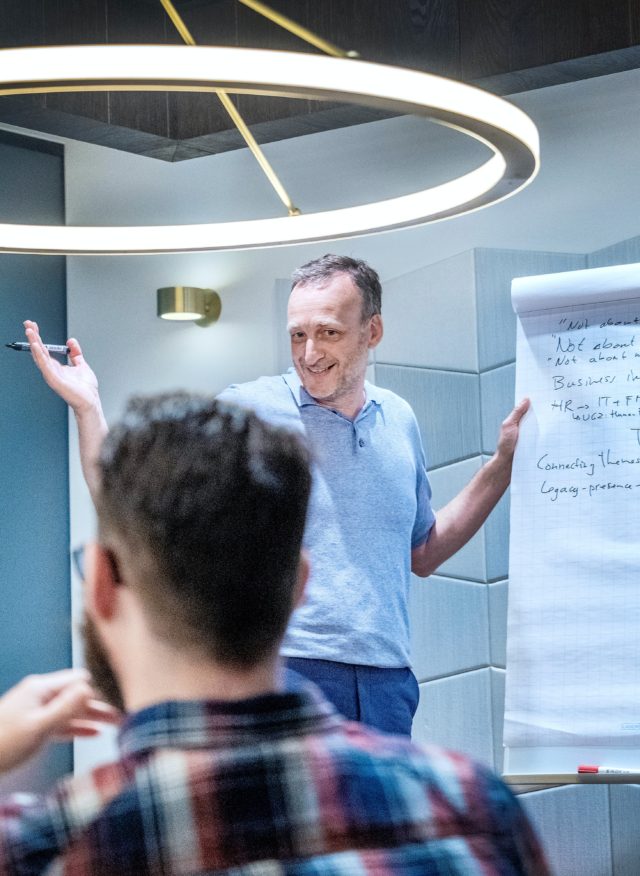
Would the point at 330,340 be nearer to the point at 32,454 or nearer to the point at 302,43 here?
the point at 302,43

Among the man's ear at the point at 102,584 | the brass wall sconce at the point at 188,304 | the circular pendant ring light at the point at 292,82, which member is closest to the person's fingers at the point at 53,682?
the man's ear at the point at 102,584

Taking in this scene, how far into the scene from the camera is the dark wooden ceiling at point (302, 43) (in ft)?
12.4

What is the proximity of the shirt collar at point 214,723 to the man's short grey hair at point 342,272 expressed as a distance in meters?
2.04

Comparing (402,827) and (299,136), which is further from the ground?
(299,136)

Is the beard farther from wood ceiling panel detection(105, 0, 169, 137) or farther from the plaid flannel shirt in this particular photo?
wood ceiling panel detection(105, 0, 169, 137)

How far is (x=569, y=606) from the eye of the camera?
2758mm

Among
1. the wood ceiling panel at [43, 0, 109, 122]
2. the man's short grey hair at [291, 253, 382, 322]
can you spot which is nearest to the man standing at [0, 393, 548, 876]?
the man's short grey hair at [291, 253, 382, 322]

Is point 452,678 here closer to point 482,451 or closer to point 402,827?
point 482,451

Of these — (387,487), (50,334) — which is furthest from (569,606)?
(50,334)

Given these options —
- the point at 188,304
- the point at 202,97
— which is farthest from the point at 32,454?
the point at 202,97

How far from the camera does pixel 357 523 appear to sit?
2.63m

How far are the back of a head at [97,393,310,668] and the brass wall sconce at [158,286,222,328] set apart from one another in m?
3.87

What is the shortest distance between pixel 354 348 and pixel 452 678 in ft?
4.40

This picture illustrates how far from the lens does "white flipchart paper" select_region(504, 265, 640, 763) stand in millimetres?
2697
